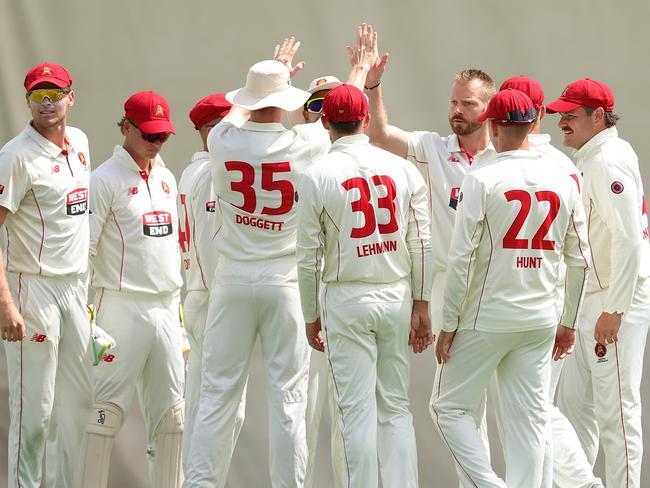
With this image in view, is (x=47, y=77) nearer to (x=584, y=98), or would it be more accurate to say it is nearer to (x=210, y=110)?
(x=210, y=110)

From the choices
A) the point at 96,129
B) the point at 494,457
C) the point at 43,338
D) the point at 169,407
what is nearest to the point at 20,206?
the point at 43,338

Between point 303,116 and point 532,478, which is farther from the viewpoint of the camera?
point 303,116

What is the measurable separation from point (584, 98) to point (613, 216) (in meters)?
0.50

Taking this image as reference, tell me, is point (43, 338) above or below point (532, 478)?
above

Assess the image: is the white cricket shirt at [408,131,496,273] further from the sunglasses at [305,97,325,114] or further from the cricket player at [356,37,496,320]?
the sunglasses at [305,97,325,114]

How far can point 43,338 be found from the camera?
4352mm

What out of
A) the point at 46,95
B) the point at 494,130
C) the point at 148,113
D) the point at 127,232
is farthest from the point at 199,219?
the point at 494,130

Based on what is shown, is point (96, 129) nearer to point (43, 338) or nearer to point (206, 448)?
point (43, 338)

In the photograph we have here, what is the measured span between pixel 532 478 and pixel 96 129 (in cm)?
284

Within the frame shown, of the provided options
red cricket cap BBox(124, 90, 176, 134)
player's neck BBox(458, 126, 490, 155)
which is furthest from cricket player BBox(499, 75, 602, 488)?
red cricket cap BBox(124, 90, 176, 134)

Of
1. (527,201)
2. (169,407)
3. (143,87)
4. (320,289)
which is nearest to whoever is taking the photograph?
(527,201)

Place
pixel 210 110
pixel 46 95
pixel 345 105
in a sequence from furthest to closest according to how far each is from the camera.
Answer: pixel 210 110 → pixel 46 95 → pixel 345 105

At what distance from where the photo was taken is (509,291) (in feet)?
13.2

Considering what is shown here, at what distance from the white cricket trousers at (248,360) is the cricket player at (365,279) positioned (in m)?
0.20
